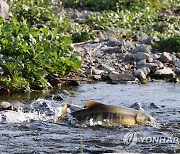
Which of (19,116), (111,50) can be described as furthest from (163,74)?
(19,116)

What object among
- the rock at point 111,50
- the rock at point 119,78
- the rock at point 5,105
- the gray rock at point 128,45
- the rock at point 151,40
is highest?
the rock at point 151,40

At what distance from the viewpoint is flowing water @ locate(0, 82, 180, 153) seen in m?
6.57

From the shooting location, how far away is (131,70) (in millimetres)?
12062

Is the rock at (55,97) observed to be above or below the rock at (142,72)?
below

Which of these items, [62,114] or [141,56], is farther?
[141,56]

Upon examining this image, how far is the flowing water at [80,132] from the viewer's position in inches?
259

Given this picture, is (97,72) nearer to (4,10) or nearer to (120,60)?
(120,60)

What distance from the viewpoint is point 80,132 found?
23.9 ft

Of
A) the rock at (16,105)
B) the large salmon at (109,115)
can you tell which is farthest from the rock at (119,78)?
→ the large salmon at (109,115)

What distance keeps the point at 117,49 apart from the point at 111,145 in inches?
254

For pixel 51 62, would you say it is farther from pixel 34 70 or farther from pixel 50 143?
pixel 50 143

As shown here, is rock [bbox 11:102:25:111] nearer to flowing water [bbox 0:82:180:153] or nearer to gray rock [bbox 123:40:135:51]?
flowing water [bbox 0:82:180:153]

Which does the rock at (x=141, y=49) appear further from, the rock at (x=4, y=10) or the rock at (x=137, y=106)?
the rock at (x=137, y=106)

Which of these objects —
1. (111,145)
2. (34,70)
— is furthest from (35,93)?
(111,145)
